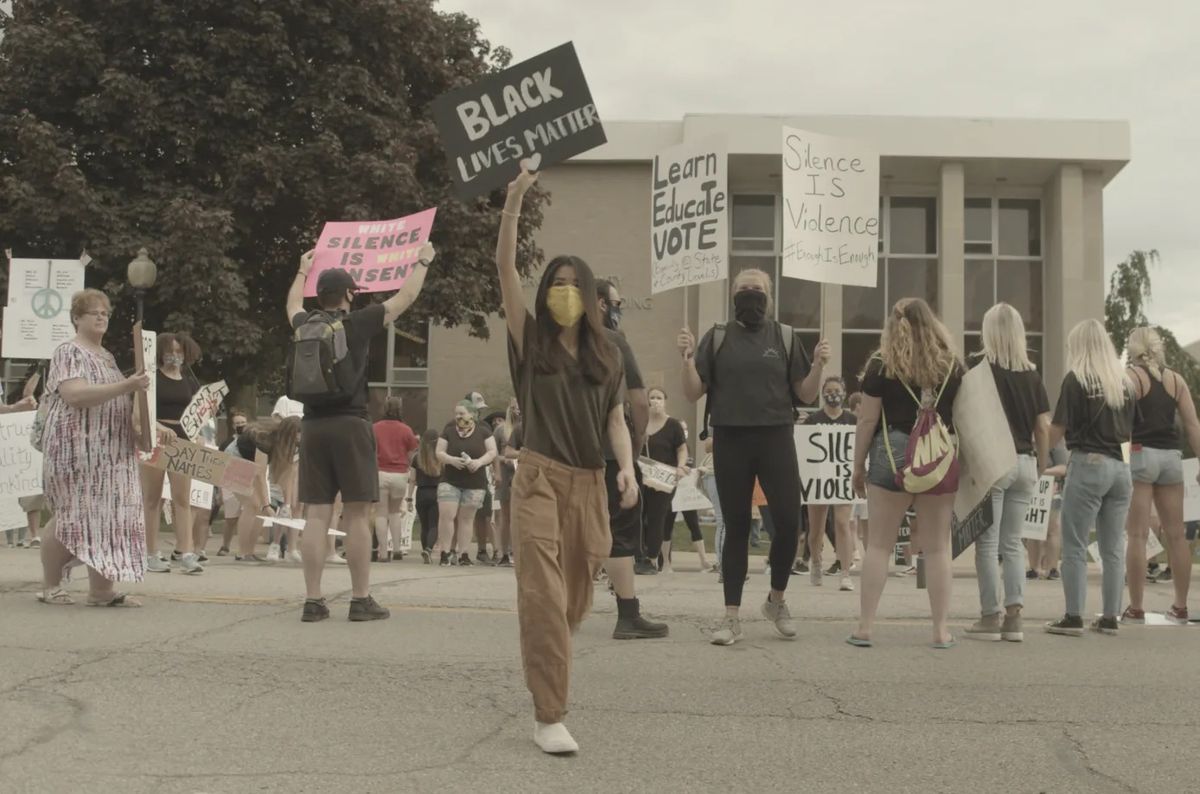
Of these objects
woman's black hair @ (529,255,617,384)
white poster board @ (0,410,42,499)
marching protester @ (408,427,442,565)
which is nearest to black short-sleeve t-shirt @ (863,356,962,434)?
woman's black hair @ (529,255,617,384)

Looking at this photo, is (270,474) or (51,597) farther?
(270,474)

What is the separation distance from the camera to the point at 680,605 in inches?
357

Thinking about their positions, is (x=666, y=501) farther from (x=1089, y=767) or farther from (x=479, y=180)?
(x=1089, y=767)

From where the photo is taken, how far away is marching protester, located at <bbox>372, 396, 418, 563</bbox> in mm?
14609

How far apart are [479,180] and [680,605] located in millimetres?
3439

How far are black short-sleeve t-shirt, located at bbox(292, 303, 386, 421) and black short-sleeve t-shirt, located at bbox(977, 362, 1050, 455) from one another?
3.51 metres

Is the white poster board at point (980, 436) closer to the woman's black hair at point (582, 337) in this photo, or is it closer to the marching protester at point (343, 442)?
the woman's black hair at point (582, 337)

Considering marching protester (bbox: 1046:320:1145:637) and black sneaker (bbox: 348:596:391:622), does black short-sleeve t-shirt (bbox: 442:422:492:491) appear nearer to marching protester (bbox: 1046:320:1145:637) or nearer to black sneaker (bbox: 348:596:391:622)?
black sneaker (bbox: 348:596:391:622)

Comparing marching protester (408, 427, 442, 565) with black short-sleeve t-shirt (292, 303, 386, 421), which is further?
marching protester (408, 427, 442, 565)

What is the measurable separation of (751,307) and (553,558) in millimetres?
2662

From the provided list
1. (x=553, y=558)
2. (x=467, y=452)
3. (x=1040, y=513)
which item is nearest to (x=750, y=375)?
(x=553, y=558)

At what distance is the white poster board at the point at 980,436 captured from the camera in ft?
22.9

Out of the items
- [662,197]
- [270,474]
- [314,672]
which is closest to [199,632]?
[314,672]

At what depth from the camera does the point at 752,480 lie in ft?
22.9
